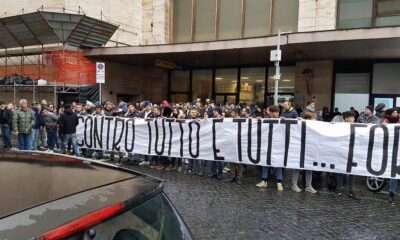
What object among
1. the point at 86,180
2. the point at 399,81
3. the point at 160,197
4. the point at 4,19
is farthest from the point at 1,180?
the point at 4,19

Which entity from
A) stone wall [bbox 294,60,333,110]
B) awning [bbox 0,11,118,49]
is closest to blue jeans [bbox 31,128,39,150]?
awning [bbox 0,11,118,49]

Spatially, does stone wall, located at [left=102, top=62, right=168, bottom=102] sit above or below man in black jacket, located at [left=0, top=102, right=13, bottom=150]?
above

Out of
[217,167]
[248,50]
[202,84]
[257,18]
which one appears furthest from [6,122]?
[257,18]

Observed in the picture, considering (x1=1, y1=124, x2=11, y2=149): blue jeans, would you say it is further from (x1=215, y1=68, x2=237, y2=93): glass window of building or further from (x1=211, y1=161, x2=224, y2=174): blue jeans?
(x1=215, y1=68, x2=237, y2=93): glass window of building

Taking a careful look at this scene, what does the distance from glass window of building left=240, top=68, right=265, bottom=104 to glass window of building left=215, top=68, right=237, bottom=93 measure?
0.44 m

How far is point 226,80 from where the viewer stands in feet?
65.1

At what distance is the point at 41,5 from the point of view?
60.1ft

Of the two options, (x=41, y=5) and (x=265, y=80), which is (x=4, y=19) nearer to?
(x=41, y=5)

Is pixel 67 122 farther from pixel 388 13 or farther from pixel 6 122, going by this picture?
pixel 388 13

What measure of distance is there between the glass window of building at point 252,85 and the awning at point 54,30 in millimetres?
6796

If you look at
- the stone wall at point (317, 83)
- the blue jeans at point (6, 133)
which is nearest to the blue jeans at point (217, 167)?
the blue jeans at point (6, 133)

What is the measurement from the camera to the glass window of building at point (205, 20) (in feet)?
64.8

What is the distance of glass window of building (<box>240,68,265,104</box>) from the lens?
18.8m

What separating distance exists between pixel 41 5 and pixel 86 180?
1869 centimetres
